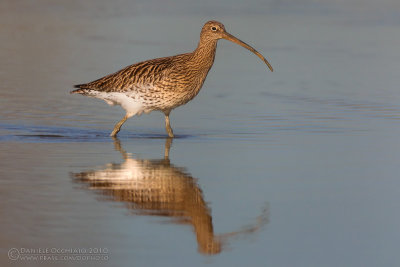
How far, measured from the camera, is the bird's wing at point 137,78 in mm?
10859

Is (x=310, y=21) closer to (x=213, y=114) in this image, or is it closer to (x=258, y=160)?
(x=213, y=114)

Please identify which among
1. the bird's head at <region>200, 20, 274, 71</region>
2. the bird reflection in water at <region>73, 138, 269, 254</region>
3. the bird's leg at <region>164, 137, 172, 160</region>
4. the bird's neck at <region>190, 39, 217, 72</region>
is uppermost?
the bird's head at <region>200, 20, 274, 71</region>

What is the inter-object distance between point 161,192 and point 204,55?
12.0 ft

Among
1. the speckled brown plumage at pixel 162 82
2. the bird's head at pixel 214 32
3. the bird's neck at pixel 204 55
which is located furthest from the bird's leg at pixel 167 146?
the bird's head at pixel 214 32

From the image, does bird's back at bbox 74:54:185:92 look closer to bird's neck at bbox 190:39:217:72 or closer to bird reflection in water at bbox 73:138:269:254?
bird's neck at bbox 190:39:217:72

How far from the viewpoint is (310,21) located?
21453mm

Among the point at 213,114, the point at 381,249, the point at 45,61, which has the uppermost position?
the point at 45,61

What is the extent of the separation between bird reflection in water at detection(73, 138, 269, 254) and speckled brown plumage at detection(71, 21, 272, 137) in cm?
164

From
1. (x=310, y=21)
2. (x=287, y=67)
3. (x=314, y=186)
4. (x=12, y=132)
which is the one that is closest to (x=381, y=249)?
(x=314, y=186)

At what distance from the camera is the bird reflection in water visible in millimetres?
6621

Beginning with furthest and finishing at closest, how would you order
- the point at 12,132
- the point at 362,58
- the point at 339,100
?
the point at 362,58 < the point at 339,100 < the point at 12,132

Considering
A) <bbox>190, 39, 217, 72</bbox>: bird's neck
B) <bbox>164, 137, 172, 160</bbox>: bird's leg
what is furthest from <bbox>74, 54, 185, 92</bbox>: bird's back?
<bbox>164, 137, 172, 160</bbox>: bird's leg

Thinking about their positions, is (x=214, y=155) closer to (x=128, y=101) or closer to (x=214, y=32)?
(x=128, y=101)

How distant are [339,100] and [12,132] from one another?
469cm
